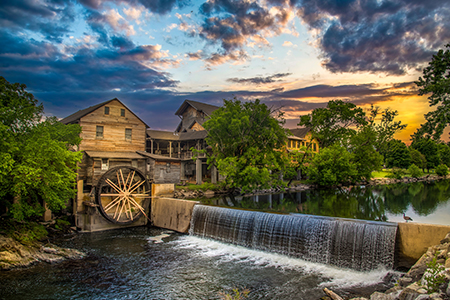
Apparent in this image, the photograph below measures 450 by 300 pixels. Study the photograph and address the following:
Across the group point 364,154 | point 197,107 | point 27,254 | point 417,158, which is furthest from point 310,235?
point 417,158

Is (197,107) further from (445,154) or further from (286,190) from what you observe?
(445,154)

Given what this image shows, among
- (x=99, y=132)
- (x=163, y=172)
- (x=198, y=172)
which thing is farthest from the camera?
Result: (x=198, y=172)

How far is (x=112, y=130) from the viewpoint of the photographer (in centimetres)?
2491

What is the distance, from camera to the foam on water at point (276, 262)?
9.56 meters

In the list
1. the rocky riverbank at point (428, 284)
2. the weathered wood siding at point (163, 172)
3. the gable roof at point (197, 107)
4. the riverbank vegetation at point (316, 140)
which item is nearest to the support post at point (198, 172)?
the riverbank vegetation at point (316, 140)

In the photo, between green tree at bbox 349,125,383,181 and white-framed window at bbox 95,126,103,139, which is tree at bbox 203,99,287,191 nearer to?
white-framed window at bbox 95,126,103,139

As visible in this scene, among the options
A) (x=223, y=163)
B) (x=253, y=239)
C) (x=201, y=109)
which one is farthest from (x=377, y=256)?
(x=201, y=109)

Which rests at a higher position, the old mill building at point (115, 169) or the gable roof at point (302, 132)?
the gable roof at point (302, 132)

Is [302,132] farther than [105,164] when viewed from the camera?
Yes

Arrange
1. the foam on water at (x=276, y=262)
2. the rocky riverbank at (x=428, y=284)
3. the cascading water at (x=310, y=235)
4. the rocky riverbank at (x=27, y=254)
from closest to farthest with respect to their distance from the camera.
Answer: the rocky riverbank at (x=428, y=284), the foam on water at (x=276, y=262), the cascading water at (x=310, y=235), the rocky riverbank at (x=27, y=254)

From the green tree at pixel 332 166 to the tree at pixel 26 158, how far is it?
32833 mm


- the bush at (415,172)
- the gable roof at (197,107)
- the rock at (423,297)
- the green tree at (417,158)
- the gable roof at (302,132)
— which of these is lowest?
the rock at (423,297)

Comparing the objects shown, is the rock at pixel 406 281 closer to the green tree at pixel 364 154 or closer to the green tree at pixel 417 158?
the green tree at pixel 364 154

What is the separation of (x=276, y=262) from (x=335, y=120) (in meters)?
41.2
